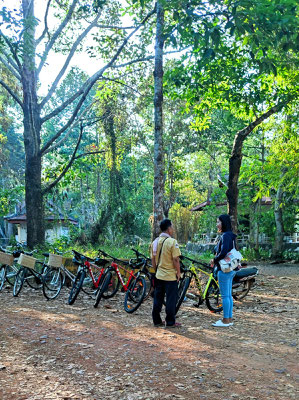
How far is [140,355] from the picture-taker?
5.97m

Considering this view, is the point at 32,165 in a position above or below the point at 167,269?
above

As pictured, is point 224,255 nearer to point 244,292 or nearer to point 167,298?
point 167,298

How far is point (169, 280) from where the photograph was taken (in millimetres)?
7645

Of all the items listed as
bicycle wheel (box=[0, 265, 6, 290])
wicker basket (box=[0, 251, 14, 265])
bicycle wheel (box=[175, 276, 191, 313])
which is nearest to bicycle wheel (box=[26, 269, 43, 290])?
wicker basket (box=[0, 251, 14, 265])

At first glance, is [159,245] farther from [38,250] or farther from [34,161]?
[34,161]

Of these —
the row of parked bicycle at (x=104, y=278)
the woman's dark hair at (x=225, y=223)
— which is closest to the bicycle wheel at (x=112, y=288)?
the row of parked bicycle at (x=104, y=278)

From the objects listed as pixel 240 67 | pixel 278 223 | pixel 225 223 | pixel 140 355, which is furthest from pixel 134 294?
pixel 278 223

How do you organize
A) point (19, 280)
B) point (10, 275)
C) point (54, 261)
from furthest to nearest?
1. point (10, 275)
2. point (19, 280)
3. point (54, 261)

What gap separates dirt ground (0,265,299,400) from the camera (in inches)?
187

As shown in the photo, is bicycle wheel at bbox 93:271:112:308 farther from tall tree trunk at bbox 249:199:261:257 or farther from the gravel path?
tall tree trunk at bbox 249:199:261:257

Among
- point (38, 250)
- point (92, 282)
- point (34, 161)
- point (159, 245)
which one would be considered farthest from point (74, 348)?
point (34, 161)

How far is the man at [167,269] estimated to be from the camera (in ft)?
25.1

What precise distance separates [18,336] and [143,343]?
1990 mm

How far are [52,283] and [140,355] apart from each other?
18.1 feet
